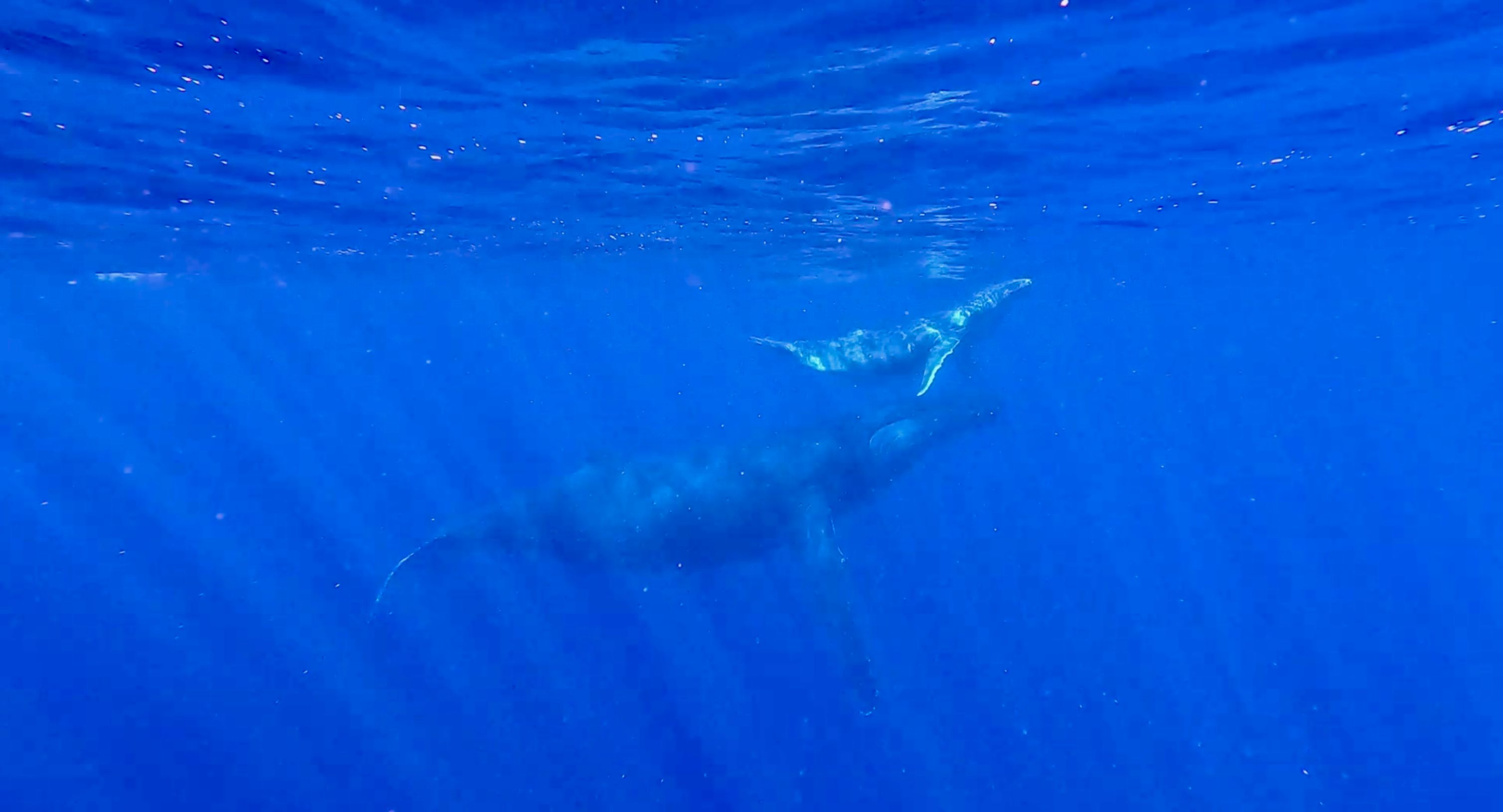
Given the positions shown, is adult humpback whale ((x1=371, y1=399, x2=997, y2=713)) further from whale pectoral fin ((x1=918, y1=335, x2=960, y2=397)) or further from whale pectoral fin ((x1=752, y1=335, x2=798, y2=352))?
whale pectoral fin ((x1=752, y1=335, x2=798, y2=352))

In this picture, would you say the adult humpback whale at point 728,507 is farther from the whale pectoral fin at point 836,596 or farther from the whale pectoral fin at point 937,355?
the whale pectoral fin at point 937,355

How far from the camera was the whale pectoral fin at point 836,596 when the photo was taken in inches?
507

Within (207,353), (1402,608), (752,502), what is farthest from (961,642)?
(207,353)

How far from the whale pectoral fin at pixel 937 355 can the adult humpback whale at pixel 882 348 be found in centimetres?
1

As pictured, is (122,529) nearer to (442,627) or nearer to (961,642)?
(442,627)

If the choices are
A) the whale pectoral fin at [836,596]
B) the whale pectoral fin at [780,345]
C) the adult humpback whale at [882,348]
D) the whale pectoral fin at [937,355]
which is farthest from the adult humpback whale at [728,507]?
the whale pectoral fin at [780,345]

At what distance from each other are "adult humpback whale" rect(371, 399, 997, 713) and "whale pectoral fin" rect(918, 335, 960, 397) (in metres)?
1.16

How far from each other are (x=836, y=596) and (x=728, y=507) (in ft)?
7.43

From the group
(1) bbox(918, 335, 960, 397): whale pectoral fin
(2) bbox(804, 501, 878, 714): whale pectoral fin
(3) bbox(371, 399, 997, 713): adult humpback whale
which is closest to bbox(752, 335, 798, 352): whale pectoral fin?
(3) bbox(371, 399, 997, 713): adult humpback whale

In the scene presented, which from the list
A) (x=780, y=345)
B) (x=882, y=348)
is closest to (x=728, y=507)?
(x=780, y=345)

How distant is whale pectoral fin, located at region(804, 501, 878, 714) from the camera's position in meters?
12.9

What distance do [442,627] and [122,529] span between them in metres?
22.3

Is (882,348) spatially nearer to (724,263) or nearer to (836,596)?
(836,596)

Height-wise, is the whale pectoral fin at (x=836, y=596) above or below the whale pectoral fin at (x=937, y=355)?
below
